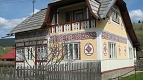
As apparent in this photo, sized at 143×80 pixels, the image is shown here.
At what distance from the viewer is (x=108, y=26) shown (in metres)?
16.2

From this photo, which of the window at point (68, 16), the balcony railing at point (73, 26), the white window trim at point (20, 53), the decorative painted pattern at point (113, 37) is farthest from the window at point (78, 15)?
the white window trim at point (20, 53)

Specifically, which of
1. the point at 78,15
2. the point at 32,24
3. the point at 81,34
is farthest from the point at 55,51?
the point at 32,24

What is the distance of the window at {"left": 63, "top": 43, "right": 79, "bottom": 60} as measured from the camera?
15.8 m

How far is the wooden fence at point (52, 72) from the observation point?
839 cm

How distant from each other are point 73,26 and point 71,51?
6.68 ft

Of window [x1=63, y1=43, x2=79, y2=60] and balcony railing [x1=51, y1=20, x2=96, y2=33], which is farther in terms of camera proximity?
window [x1=63, y1=43, x2=79, y2=60]

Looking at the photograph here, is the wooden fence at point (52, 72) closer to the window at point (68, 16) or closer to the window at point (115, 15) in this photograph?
the window at point (68, 16)

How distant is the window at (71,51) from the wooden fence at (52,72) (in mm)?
3067

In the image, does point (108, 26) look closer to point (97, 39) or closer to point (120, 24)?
point (97, 39)

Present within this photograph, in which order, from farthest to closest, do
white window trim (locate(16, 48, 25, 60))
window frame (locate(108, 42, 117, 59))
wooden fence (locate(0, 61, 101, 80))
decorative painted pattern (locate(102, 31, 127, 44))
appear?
white window trim (locate(16, 48, 25, 60)), window frame (locate(108, 42, 117, 59)), decorative painted pattern (locate(102, 31, 127, 44)), wooden fence (locate(0, 61, 101, 80))

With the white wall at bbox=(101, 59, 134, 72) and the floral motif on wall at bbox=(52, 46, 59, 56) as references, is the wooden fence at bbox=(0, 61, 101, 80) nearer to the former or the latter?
the white wall at bbox=(101, 59, 134, 72)

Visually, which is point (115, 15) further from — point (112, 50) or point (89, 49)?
point (89, 49)

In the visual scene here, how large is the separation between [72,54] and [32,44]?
4944 millimetres

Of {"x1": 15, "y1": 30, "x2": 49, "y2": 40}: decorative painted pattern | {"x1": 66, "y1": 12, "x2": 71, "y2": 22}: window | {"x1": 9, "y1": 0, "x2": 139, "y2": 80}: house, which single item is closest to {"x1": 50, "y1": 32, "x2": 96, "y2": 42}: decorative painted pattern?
{"x1": 9, "y1": 0, "x2": 139, "y2": 80}: house
